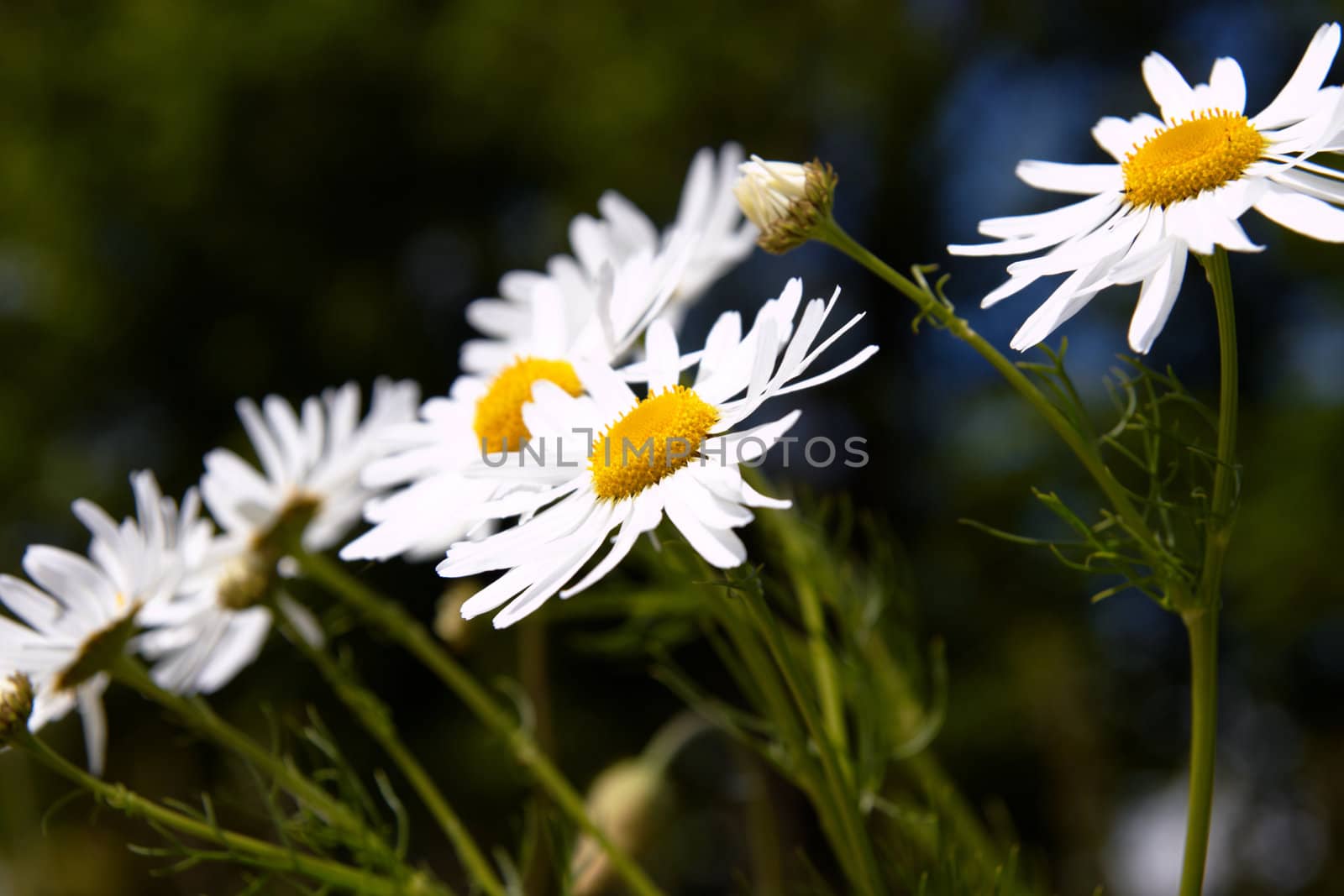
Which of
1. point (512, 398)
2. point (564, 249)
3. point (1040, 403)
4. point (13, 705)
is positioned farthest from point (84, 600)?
point (564, 249)

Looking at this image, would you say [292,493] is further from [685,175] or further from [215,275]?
[215,275]

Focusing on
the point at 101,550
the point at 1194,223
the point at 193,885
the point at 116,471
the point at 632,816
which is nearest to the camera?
the point at 1194,223

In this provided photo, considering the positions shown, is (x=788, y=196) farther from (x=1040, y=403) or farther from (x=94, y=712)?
(x=94, y=712)

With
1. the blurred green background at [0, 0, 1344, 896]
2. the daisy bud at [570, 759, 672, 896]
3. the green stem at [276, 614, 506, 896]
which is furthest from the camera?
the blurred green background at [0, 0, 1344, 896]

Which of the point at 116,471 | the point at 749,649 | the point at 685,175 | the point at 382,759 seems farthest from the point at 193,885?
the point at 749,649

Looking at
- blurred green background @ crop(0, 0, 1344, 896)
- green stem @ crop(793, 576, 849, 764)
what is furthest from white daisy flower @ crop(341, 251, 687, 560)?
blurred green background @ crop(0, 0, 1344, 896)

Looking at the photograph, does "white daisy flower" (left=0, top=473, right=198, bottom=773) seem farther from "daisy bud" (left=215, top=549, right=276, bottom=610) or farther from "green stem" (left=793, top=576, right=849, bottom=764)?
"green stem" (left=793, top=576, right=849, bottom=764)
